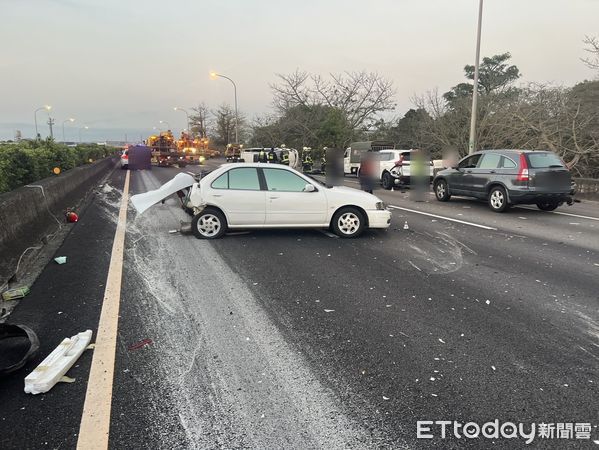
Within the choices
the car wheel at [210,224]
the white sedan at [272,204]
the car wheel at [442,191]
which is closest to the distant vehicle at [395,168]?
the car wheel at [442,191]

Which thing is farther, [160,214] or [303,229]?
[160,214]

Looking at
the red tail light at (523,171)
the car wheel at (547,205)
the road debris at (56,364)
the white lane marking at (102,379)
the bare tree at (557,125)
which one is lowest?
the white lane marking at (102,379)

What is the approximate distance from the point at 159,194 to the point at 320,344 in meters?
6.24

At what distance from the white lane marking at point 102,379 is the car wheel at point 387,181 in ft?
50.6

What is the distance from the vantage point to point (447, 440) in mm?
2701

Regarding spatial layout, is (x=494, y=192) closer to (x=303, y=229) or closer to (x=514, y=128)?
(x=303, y=229)

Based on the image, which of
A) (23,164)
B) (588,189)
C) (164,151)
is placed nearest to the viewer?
(23,164)

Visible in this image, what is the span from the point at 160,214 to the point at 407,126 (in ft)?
109

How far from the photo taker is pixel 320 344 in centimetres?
394

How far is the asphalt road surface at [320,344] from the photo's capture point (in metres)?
2.82

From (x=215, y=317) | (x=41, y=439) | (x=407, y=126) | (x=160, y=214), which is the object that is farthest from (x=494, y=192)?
(x=407, y=126)

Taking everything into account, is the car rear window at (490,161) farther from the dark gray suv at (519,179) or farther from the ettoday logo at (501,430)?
the ettoday logo at (501,430)

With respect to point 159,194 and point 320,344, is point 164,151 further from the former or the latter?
point 320,344

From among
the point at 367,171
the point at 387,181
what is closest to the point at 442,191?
the point at 367,171
